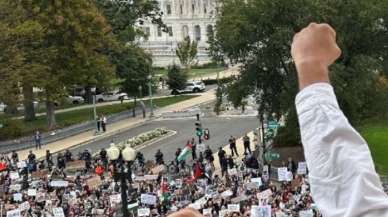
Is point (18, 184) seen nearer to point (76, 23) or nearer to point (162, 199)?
point (162, 199)

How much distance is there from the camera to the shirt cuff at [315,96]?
1778 millimetres

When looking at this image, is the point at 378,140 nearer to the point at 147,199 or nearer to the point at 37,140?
the point at 147,199

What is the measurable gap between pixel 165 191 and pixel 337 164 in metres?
23.5

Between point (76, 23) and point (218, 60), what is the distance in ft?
56.7

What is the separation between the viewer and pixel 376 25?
31609mm

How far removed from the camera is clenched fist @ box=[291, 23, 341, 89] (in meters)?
1.91

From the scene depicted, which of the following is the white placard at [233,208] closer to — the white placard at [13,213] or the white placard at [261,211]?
the white placard at [261,211]

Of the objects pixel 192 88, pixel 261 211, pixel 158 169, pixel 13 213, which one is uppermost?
pixel 192 88

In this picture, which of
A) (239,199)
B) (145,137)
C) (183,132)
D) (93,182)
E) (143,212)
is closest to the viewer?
(143,212)

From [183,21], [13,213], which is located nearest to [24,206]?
[13,213]

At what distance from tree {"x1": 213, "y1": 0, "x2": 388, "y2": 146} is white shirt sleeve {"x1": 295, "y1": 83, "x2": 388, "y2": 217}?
27.3m

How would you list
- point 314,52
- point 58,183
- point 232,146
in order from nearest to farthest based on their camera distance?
1. point 314,52
2. point 58,183
3. point 232,146

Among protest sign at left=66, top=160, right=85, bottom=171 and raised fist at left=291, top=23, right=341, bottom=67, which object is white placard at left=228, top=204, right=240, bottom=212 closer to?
protest sign at left=66, top=160, right=85, bottom=171

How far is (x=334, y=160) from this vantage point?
5.57 ft
